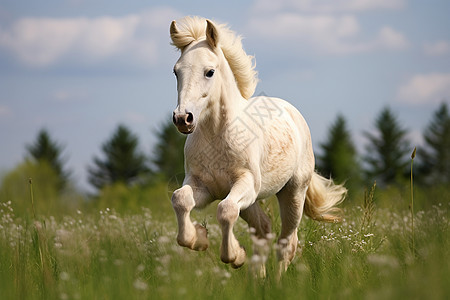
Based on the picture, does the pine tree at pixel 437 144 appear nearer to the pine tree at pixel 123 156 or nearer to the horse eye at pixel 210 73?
the pine tree at pixel 123 156

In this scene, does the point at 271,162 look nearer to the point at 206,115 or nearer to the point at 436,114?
the point at 206,115

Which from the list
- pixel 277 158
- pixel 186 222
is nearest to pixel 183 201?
pixel 186 222

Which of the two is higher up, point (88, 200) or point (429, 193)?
point (88, 200)

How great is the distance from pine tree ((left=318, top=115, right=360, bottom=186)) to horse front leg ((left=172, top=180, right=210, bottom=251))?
29357 millimetres

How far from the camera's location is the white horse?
14.9 feet

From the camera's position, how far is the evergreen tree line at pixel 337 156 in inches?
1374

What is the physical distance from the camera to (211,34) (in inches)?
193

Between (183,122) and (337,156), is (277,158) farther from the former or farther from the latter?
(337,156)

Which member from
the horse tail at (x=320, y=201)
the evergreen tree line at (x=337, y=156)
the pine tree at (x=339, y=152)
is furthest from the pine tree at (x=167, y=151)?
the horse tail at (x=320, y=201)

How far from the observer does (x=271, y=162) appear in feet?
18.0

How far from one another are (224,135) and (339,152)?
31.0m

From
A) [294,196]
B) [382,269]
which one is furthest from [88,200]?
[382,269]

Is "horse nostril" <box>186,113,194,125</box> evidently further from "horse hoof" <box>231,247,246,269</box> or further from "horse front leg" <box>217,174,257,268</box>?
"horse hoof" <box>231,247,246,269</box>

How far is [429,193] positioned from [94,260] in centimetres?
479
